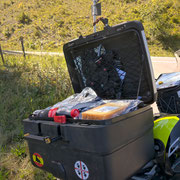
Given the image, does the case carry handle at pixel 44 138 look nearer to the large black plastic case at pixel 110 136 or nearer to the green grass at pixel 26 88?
the large black plastic case at pixel 110 136

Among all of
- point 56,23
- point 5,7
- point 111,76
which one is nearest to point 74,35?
point 56,23

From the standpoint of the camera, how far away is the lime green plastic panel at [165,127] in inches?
59.7

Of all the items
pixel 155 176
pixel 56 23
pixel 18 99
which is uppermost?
pixel 56 23

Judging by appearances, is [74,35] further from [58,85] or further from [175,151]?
[175,151]

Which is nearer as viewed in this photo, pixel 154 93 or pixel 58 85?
pixel 154 93

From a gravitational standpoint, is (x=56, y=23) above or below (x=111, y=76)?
above

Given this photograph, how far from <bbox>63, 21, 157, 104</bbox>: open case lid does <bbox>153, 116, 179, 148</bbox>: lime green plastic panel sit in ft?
0.70

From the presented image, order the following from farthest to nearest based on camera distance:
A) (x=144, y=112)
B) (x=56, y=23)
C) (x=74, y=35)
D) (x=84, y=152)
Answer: (x=56, y=23), (x=74, y=35), (x=144, y=112), (x=84, y=152)

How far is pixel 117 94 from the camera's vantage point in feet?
5.83

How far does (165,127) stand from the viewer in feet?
5.13

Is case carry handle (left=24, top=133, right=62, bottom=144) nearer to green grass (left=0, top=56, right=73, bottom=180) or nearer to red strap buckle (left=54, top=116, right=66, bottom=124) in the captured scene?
red strap buckle (left=54, top=116, right=66, bottom=124)

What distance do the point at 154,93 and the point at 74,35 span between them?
24.5 metres

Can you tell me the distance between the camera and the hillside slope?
18.0 m

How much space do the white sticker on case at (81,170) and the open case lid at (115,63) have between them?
2.05 feet
